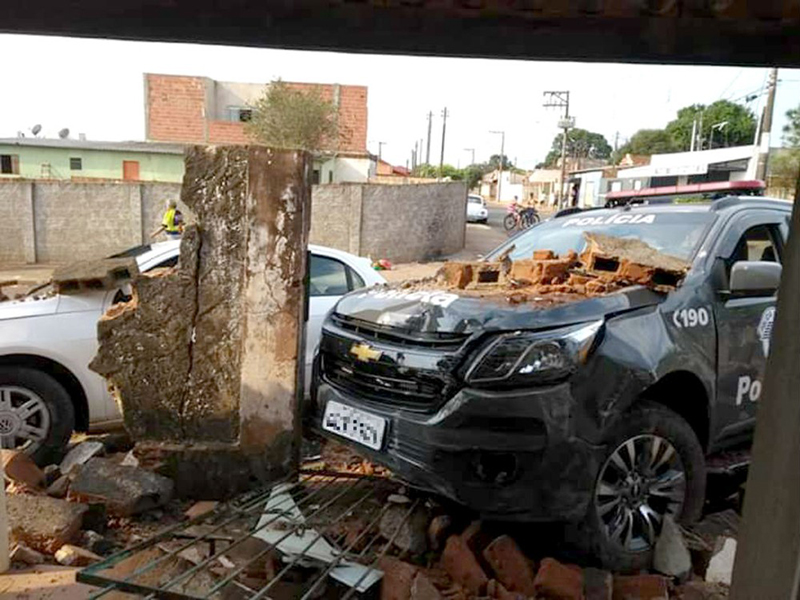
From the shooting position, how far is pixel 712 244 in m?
3.52

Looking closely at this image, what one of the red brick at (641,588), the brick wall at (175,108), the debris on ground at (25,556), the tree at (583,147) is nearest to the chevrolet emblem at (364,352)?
the red brick at (641,588)

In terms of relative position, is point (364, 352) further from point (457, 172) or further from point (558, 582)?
point (457, 172)

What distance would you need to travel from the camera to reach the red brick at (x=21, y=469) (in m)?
3.72

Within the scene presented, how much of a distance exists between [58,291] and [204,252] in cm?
126

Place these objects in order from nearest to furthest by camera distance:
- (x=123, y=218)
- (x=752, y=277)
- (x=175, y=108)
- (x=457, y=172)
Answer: (x=752, y=277) < (x=123, y=218) < (x=175, y=108) < (x=457, y=172)

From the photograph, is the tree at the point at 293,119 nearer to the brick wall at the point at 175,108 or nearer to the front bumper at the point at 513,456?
the brick wall at the point at 175,108

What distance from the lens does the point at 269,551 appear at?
2.96 metres

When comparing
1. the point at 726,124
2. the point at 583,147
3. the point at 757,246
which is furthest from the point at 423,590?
the point at 583,147

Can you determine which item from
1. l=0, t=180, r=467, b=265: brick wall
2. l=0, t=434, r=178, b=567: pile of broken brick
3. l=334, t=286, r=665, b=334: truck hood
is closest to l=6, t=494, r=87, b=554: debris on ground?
l=0, t=434, r=178, b=567: pile of broken brick

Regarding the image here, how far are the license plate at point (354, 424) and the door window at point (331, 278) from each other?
2063mm

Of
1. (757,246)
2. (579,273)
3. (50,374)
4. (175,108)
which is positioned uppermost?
(175,108)

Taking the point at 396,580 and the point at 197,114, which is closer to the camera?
the point at 396,580

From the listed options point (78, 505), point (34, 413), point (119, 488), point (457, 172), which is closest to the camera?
point (78, 505)

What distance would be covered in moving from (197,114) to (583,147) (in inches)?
2309
